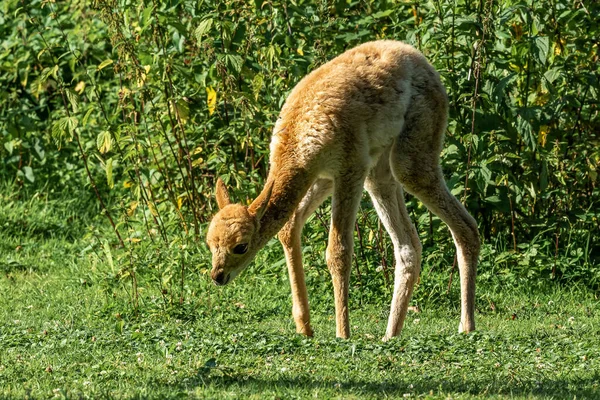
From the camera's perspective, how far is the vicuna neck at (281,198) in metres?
7.69

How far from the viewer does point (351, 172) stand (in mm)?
7801

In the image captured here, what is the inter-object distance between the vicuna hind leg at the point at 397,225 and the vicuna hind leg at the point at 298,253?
46 centimetres

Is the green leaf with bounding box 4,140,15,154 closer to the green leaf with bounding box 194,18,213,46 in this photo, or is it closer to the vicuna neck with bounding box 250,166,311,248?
the green leaf with bounding box 194,18,213,46

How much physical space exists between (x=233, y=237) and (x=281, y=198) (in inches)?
21.3

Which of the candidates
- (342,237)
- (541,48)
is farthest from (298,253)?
(541,48)

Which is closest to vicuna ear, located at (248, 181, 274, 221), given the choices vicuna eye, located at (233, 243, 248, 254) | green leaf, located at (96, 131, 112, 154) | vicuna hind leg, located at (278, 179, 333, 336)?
vicuna eye, located at (233, 243, 248, 254)

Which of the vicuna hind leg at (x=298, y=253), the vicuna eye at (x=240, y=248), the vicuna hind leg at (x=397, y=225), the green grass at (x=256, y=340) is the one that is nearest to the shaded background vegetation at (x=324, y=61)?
the green grass at (x=256, y=340)

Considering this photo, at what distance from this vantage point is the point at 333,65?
8.24 metres

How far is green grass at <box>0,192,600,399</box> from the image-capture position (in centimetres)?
649

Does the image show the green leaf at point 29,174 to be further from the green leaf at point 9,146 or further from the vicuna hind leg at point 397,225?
the vicuna hind leg at point 397,225

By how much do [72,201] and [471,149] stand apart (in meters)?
5.11

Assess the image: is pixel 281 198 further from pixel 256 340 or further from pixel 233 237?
pixel 256 340

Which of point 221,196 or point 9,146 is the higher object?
point 221,196

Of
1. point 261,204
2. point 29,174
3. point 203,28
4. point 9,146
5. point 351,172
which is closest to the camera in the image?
point 261,204
